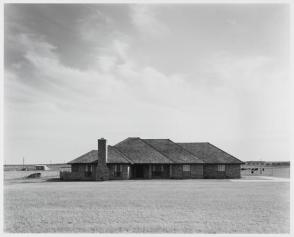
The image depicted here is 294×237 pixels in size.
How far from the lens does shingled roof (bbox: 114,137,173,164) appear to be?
162ft

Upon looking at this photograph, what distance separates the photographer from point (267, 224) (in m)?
14.1

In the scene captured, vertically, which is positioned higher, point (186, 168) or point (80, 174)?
point (186, 168)

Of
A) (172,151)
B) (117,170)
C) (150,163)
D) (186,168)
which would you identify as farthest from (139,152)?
(186,168)

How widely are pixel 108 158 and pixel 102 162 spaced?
4.16ft

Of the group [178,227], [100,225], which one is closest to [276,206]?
[178,227]

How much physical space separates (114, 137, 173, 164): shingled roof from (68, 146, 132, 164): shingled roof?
6.13 ft

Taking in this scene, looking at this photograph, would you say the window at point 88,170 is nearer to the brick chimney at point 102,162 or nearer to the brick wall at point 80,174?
the brick wall at point 80,174

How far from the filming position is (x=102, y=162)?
152 ft

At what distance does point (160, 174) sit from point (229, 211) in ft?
106

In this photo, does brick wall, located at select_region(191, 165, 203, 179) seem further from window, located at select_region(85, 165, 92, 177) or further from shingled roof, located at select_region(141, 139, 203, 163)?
window, located at select_region(85, 165, 92, 177)

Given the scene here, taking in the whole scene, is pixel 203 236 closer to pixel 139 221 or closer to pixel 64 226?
pixel 139 221

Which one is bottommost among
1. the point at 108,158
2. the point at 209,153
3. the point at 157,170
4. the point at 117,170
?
the point at 157,170

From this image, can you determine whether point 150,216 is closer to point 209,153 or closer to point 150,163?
point 150,163

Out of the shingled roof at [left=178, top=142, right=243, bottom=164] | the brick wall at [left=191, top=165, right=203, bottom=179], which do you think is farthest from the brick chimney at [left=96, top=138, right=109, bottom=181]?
the shingled roof at [left=178, top=142, right=243, bottom=164]
